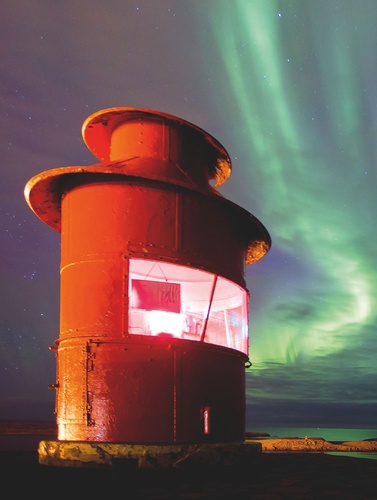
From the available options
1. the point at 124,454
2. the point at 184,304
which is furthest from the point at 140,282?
the point at 184,304

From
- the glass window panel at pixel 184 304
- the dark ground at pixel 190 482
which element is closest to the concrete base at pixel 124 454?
the dark ground at pixel 190 482

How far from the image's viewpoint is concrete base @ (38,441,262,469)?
30.6ft

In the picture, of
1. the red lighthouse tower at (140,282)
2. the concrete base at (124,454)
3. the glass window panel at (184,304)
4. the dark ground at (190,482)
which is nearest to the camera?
the dark ground at (190,482)

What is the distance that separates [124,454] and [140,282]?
10.8 feet

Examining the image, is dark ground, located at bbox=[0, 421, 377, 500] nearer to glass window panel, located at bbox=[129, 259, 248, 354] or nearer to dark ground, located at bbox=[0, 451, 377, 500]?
dark ground, located at bbox=[0, 451, 377, 500]

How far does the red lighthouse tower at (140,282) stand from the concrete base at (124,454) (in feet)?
0.88

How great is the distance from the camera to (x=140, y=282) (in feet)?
35.2

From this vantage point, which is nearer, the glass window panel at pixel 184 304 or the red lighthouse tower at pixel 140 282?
the red lighthouse tower at pixel 140 282

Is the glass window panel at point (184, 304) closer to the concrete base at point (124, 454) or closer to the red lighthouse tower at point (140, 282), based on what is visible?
the red lighthouse tower at point (140, 282)

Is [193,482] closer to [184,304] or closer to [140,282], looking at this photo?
[140,282]

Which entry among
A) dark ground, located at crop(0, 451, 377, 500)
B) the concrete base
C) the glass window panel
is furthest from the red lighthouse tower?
dark ground, located at crop(0, 451, 377, 500)

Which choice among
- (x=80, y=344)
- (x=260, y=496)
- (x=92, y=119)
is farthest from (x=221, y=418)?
(x=92, y=119)

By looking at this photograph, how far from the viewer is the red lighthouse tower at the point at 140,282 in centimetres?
985

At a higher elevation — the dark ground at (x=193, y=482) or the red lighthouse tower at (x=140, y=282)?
the red lighthouse tower at (x=140, y=282)
